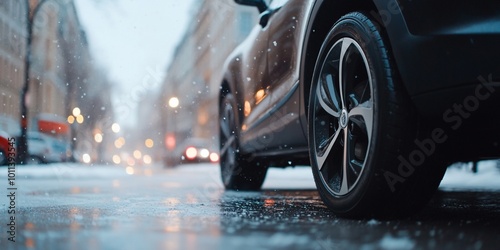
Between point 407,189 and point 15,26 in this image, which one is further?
point 15,26

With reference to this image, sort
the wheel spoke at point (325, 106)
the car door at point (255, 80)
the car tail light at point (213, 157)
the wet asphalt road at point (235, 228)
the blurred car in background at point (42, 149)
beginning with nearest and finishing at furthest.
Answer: the wet asphalt road at point (235, 228), the wheel spoke at point (325, 106), the car door at point (255, 80), the car tail light at point (213, 157), the blurred car in background at point (42, 149)

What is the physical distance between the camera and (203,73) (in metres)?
57.2

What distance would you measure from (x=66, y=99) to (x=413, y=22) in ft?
127

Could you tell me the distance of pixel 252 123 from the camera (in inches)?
195

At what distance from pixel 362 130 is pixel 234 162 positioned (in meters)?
2.86

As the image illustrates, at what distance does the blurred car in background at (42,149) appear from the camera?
2707cm

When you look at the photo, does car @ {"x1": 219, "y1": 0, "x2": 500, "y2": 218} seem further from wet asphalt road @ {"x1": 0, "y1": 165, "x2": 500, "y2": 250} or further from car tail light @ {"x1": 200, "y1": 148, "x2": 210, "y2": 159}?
car tail light @ {"x1": 200, "y1": 148, "x2": 210, "y2": 159}

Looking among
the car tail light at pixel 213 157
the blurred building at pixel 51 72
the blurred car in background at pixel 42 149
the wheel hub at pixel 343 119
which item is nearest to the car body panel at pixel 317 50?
the wheel hub at pixel 343 119

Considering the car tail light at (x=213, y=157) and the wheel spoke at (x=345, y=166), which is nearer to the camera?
the wheel spoke at (x=345, y=166)

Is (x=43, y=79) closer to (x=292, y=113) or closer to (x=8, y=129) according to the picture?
(x=8, y=129)

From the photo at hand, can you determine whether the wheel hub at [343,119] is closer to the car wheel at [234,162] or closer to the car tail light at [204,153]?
the car wheel at [234,162]

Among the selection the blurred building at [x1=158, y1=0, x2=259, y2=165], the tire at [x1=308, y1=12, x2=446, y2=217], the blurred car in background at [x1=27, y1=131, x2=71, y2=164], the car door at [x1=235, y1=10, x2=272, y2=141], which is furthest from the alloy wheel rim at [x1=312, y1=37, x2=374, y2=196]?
the blurred building at [x1=158, y1=0, x2=259, y2=165]

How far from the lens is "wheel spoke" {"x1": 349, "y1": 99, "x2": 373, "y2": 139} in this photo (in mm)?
2771

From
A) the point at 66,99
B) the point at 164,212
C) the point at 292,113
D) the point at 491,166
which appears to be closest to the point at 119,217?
the point at 164,212
